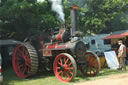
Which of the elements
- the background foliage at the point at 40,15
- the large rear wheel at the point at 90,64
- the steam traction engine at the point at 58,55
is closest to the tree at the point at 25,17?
the background foliage at the point at 40,15

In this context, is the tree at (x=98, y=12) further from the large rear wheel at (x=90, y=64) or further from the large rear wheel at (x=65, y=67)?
the large rear wheel at (x=65, y=67)

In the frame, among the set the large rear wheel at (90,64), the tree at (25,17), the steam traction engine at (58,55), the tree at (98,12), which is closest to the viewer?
the steam traction engine at (58,55)

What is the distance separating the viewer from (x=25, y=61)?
23.9ft

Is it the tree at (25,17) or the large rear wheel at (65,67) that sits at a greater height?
the tree at (25,17)

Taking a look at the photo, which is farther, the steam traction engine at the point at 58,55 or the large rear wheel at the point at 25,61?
the large rear wheel at the point at 25,61

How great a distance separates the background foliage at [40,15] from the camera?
32.3 ft

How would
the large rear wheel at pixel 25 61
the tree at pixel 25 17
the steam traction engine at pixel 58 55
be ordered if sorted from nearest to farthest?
the steam traction engine at pixel 58 55, the large rear wheel at pixel 25 61, the tree at pixel 25 17

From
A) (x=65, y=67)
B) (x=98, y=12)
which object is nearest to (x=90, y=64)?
(x=65, y=67)

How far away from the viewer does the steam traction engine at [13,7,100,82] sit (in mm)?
6488

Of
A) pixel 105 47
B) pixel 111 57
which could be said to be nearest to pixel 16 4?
pixel 111 57

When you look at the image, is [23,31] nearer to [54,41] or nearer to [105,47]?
[54,41]

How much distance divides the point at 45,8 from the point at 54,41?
5073 mm

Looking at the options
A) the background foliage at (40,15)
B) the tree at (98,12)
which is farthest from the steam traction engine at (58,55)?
the tree at (98,12)

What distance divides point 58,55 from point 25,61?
165 centimetres
